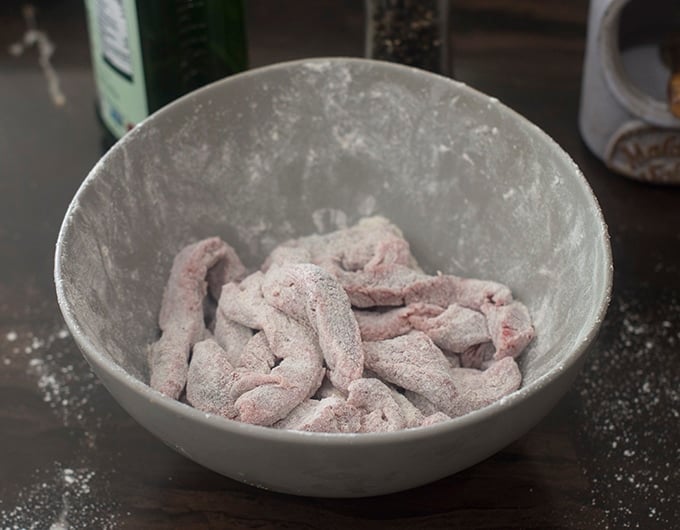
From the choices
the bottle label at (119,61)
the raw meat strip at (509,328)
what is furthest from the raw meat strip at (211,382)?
the bottle label at (119,61)

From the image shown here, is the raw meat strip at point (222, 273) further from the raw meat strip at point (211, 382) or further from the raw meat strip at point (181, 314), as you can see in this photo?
the raw meat strip at point (211, 382)

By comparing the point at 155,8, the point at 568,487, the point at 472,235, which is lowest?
the point at 568,487

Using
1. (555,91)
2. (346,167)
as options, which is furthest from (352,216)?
(555,91)

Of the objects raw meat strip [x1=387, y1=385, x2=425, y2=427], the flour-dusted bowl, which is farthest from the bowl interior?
raw meat strip [x1=387, y1=385, x2=425, y2=427]

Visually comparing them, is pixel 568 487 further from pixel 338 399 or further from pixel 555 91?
pixel 555 91

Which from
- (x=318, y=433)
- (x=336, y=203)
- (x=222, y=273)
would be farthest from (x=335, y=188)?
(x=318, y=433)

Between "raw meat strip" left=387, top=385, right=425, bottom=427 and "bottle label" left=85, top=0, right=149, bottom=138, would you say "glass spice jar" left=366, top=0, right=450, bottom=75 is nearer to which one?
"bottle label" left=85, top=0, right=149, bottom=138
